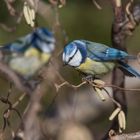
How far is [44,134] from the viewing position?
693mm

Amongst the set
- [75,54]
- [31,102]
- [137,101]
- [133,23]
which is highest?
[31,102]

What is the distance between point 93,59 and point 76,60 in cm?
4

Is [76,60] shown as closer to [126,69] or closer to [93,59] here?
[93,59]

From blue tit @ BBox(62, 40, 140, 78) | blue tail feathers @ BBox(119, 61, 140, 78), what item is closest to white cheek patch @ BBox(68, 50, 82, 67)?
blue tit @ BBox(62, 40, 140, 78)

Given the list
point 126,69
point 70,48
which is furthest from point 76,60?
point 126,69

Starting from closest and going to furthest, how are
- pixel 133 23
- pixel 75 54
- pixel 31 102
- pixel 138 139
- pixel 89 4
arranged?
pixel 31 102 < pixel 138 139 < pixel 133 23 < pixel 75 54 < pixel 89 4

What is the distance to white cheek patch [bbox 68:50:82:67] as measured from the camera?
4.21ft

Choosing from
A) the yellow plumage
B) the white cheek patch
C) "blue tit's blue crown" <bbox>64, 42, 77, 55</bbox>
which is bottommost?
the yellow plumage

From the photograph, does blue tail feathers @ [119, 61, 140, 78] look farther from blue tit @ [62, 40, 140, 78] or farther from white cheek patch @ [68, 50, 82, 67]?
white cheek patch @ [68, 50, 82, 67]

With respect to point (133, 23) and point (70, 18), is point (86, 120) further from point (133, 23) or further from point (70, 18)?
point (133, 23)

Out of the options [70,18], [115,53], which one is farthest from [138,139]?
[70,18]

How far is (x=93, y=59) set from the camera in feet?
4.34

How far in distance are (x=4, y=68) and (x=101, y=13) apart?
235 centimetres

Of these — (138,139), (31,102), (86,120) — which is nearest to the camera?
(31,102)
